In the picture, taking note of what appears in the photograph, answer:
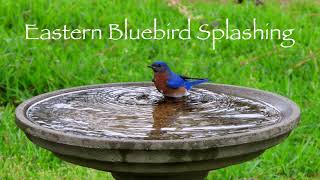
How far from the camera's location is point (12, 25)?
654 cm

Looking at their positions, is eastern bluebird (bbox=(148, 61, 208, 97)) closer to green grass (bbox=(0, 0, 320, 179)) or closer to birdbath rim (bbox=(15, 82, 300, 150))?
birdbath rim (bbox=(15, 82, 300, 150))

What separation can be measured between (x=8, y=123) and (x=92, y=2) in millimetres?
2294

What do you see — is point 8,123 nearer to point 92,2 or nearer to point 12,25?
point 12,25

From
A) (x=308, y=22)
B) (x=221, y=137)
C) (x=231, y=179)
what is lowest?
(x=231, y=179)

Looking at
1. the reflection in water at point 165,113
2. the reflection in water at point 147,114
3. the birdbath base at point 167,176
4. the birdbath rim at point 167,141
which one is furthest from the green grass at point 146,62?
the birdbath rim at point 167,141

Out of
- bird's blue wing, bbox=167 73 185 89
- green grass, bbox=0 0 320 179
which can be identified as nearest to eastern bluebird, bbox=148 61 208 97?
bird's blue wing, bbox=167 73 185 89

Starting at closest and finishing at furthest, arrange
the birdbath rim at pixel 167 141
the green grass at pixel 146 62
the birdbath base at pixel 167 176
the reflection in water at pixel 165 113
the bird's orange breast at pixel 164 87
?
the birdbath rim at pixel 167 141, the reflection in water at pixel 165 113, the birdbath base at pixel 167 176, the bird's orange breast at pixel 164 87, the green grass at pixel 146 62

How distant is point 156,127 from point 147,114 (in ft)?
0.78

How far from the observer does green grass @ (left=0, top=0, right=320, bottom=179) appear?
4668mm

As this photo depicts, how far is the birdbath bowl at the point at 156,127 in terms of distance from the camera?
8.78ft

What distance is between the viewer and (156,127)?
299 cm

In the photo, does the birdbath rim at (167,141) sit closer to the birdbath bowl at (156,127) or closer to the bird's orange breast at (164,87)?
the birdbath bowl at (156,127)

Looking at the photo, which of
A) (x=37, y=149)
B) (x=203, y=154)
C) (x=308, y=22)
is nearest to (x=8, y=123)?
(x=37, y=149)

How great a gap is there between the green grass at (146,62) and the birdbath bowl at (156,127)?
108 centimetres
